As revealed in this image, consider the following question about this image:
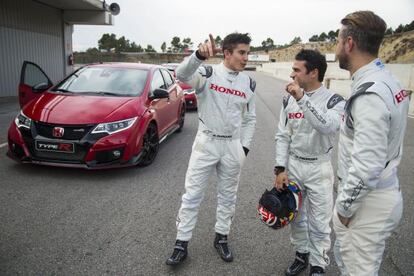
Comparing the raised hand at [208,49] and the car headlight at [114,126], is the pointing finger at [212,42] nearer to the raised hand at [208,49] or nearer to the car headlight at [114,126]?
the raised hand at [208,49]

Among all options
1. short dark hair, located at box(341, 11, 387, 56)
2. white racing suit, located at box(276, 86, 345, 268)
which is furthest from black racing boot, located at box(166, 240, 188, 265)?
short dark hair, located at box(341, 11, 387, 56)

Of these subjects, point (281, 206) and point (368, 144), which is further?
point (281, 206)

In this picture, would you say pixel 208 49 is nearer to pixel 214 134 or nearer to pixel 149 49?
pixel 214 134

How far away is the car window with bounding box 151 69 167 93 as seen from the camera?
6.35m

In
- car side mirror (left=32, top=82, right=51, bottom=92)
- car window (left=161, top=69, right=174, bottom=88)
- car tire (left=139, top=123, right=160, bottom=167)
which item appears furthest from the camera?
car window (left=161, top=69, right=174, bottom=88)

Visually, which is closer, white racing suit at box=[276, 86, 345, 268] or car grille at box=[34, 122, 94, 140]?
white racing suit at box=[276, 86, 345, 268]

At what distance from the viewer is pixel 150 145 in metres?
5.69

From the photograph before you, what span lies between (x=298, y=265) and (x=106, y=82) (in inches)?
175

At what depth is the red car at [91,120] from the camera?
473 centimetres

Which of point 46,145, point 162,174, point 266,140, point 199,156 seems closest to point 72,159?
point 46,145

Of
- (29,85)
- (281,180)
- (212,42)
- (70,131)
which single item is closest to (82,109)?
(70,131)

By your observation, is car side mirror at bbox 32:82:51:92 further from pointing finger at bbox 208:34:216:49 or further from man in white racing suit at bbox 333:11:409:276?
man in white racing suit at bbox 333:11:409:276

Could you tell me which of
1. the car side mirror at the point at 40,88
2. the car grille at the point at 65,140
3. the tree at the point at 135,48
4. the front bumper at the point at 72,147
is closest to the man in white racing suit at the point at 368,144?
the front bumper at the point at 72,147

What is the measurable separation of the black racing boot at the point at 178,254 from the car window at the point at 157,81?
3669 millimetres
